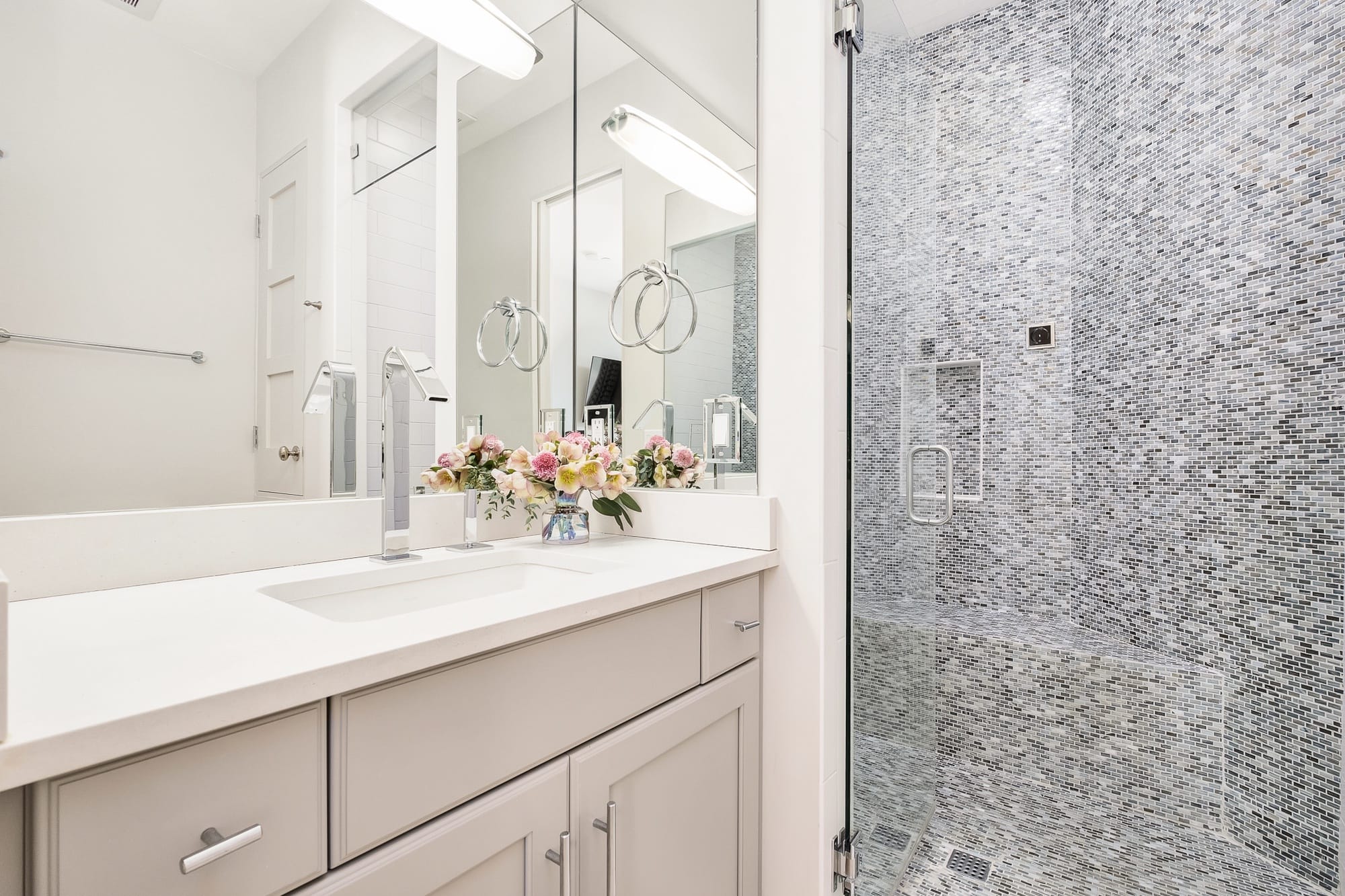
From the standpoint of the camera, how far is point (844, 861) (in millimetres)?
1221

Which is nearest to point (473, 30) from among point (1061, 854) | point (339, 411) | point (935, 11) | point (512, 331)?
point (512, 331)

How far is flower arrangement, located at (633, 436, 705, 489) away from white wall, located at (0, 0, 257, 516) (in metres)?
0.78

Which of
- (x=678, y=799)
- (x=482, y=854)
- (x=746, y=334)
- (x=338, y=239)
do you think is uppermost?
(x=338, y=239)

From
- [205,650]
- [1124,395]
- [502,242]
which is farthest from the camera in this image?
[1124,395]

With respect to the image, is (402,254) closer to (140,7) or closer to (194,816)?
(140,7)

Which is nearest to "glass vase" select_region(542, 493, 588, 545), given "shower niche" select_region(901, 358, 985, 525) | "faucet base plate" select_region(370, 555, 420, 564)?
"faucet base plate" select_region(370, 555, 420, 564)

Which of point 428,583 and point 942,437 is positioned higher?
point 942,437

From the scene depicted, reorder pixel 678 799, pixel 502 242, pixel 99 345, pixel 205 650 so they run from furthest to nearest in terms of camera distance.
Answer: pixel 502 242
pixel 678 799
pixel 99 345
pixel 205 650

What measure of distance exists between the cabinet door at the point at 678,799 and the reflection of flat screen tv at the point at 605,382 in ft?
2.48

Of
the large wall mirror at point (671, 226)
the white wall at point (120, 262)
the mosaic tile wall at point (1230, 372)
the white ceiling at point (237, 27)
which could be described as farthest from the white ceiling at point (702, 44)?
the mosaic tile wall at point (1230, 372)

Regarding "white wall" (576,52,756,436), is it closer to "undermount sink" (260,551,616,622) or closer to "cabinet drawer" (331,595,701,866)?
"undermount sink" (260,551,616,622)

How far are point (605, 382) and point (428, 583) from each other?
718 mm

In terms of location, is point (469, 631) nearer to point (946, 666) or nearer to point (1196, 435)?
point (946, 666)

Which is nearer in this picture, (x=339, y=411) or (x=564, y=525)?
(x=339, y=411)
